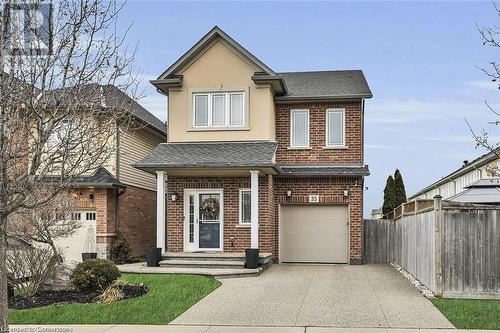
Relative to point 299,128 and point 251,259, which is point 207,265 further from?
point 299,128

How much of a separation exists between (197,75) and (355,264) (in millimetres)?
8342

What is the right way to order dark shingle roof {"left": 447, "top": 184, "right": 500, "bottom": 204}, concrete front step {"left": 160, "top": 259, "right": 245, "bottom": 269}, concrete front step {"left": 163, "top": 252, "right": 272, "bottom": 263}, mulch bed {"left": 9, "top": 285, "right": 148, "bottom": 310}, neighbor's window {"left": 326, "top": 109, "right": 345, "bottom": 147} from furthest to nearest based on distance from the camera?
neighbor's window {"left": 326, "top": 109, "right": 345, "bottom": 147}
concrete front step {"left": 163, "top": 252, "right": 272, "bottom": 263}
concrete front step {"left": 160, "top": 259, "right": 245, "bottom": 269}
dark shingle roof {"left": 447, "top": 184, "right": 500, "bottom": 204}
mulch bed {"left": 9, "top": 285, "right": 148, "bottom": 310}

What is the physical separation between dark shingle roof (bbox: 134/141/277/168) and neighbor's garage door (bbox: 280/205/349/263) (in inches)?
120

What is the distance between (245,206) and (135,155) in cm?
603

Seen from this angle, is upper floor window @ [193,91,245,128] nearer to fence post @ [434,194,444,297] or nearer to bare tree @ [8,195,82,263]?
bare tree @ [8,195,82,263]

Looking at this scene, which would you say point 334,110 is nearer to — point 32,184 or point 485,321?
point 485,321

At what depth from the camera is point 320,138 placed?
21469mm

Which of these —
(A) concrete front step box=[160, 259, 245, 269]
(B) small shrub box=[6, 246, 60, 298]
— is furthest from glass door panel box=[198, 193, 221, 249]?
(B) small shrub box=[6, 246, 60, 298]

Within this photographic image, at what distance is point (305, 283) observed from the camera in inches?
620

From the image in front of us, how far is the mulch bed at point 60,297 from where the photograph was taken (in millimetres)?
12266

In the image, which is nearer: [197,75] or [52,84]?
[52,84]

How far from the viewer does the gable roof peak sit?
20.3 meters

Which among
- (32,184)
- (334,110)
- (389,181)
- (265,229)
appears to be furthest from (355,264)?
(32,184)

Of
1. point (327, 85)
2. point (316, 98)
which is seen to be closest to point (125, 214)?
point (316, 98)
